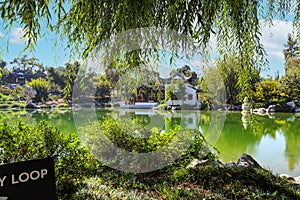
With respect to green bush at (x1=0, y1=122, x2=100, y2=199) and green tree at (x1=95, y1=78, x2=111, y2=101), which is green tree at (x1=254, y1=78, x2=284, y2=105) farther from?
green bush at (x1=0, y1=122, x2=100, y2=199)

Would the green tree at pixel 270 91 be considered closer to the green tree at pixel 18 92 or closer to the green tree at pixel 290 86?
the green tree at pixel 290 86

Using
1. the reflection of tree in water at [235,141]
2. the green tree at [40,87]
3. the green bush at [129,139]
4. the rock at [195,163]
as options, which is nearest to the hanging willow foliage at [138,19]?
the green bush at [129,139]

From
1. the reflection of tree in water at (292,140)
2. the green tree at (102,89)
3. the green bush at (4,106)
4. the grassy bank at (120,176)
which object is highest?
the green tree at (102,89)

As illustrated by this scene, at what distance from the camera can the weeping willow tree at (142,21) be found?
3.71ft

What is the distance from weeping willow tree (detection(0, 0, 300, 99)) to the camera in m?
1.13

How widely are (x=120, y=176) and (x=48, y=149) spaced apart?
2.38 feet

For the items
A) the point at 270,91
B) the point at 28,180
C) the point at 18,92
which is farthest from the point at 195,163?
the point at 270,91

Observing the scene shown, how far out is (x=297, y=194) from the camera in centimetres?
224

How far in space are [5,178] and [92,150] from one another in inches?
59.7

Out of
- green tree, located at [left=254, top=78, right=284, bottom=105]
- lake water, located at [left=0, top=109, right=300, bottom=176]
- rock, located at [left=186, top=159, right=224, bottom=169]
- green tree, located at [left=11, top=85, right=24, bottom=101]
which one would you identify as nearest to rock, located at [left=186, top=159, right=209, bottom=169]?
rock, located at [left=186, top=159, right=224, bottom=169]

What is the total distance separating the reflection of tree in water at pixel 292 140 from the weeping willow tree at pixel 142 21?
3.26m

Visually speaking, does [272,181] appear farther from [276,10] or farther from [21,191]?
[21,191]

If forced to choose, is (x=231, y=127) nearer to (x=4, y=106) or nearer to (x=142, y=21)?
(x=4, y=106)

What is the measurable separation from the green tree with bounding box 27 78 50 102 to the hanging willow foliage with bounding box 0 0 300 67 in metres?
3.09
